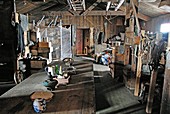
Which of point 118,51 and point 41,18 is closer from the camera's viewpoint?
point 118,51

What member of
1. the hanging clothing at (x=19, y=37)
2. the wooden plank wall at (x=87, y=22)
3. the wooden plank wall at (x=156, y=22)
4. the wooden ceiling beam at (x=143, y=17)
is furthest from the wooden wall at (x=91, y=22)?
the hanging clothing at (x=19, y=37)

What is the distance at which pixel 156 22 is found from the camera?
9273 millimetres

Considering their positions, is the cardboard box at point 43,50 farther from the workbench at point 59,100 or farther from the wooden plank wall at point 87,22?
the wooden plank wall at point 87,22

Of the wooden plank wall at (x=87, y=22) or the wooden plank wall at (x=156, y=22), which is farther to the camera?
the wooden plank wall at (x=87, y=22)

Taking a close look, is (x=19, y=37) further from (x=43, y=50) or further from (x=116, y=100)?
(x=116, y=100)

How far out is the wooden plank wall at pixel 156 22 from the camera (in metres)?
7.95

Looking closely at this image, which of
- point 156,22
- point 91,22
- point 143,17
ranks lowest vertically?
point 156,22

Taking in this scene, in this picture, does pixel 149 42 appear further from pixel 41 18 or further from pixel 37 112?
pixel 41 18

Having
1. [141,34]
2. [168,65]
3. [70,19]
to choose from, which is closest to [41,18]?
[70,19]

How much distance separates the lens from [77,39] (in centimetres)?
1266

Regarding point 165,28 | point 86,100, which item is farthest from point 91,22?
point 86,100

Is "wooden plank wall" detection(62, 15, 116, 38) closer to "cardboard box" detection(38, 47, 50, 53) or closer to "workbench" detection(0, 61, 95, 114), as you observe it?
"cardboard box" detection(38, 47, 50, 53)

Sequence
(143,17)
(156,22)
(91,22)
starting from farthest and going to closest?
(91,22) < (143,17) < (156,22)

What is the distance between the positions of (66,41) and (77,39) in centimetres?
415
